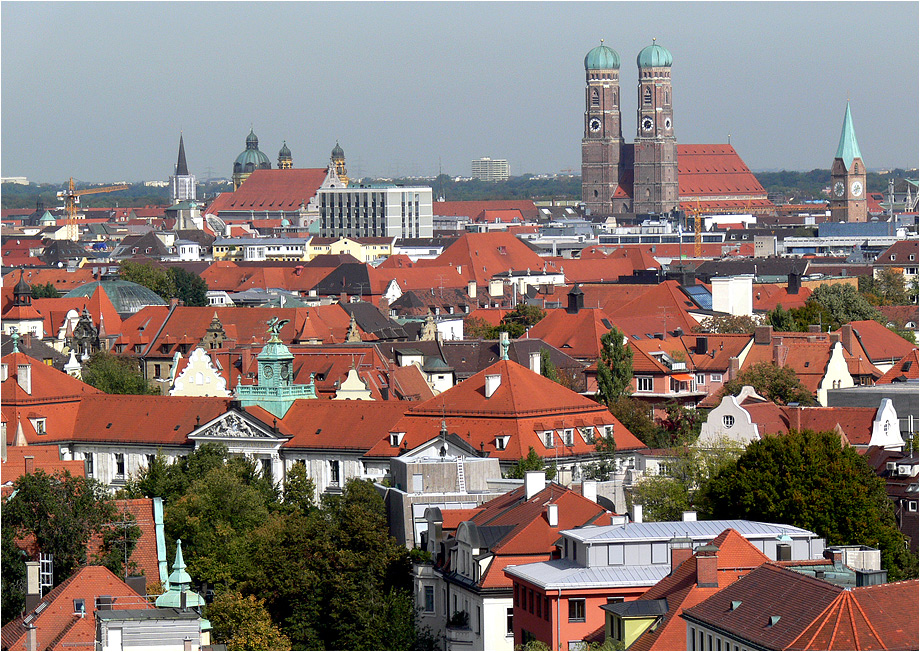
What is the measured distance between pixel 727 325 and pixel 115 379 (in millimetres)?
29484

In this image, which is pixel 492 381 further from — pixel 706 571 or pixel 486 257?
pixel 486 257

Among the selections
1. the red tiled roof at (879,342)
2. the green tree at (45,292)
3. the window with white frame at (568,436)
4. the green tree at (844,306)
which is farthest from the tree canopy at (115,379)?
the green tree at (45,292)

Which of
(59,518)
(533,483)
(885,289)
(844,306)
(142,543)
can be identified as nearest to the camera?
(59,518)

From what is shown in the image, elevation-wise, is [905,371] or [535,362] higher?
[535,362]

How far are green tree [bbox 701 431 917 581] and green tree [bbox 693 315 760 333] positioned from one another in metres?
46.3

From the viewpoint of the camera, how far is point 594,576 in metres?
41.1

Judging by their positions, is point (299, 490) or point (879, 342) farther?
point (879, 342)

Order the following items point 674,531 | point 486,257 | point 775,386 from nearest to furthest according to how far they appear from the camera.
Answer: point 674,531, point 775,386, point 486,257

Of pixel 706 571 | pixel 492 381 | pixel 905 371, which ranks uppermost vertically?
pixel 492 381

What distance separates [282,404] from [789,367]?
20.5 m

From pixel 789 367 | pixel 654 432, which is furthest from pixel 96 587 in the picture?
pixel 789 367

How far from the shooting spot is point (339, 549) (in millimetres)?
48344

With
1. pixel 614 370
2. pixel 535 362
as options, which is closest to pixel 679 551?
pixel 614 370

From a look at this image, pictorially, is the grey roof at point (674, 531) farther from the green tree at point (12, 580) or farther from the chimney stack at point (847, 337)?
the chimney stack at point (847, 337)
